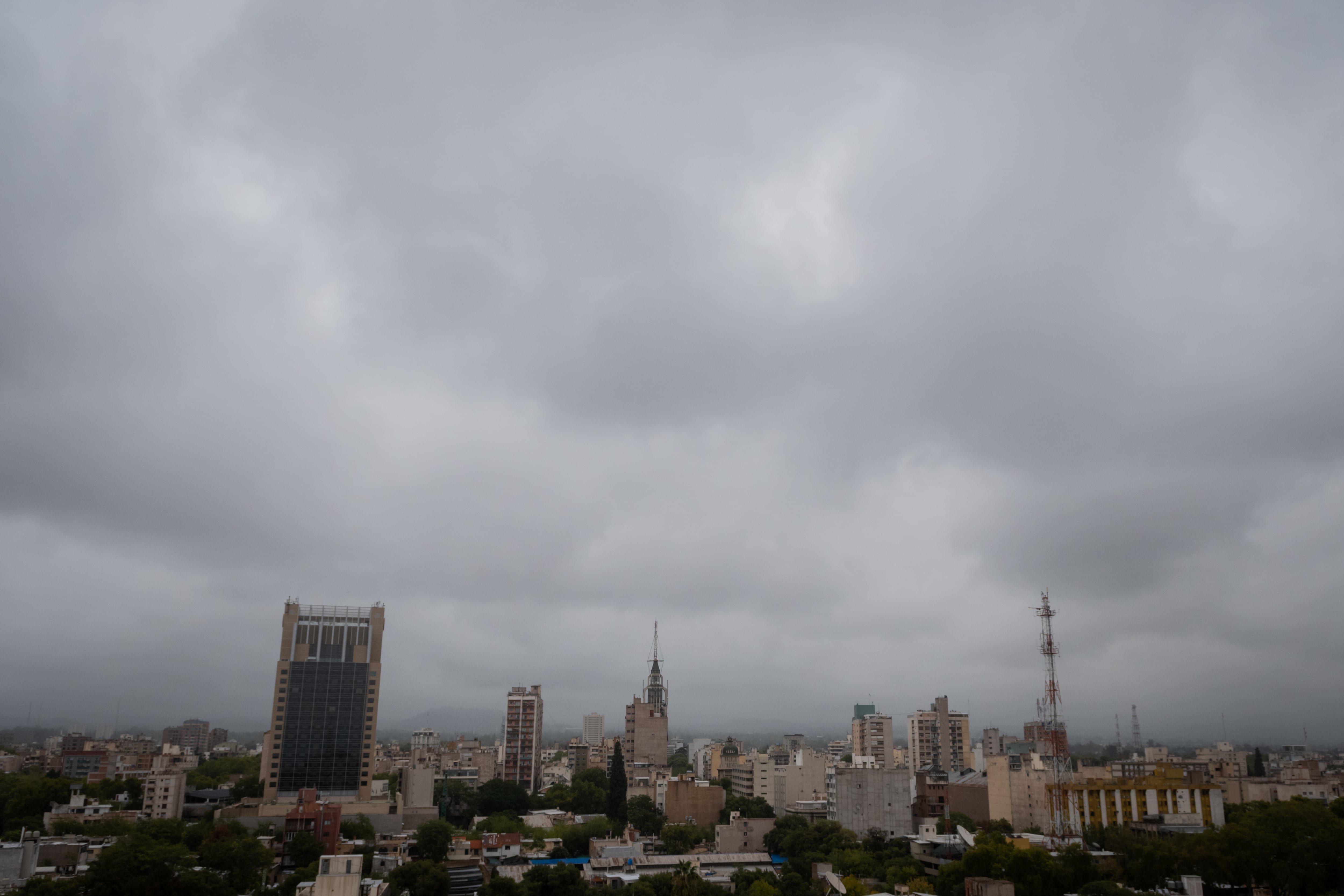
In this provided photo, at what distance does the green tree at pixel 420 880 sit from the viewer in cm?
4703

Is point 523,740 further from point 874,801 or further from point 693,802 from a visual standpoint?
point 874,801

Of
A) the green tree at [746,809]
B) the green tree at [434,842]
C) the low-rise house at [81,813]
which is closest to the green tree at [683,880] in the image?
the green tree at [434,842]

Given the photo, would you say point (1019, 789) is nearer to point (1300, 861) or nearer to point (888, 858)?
point (888, 858)

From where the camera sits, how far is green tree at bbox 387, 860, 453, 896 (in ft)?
154

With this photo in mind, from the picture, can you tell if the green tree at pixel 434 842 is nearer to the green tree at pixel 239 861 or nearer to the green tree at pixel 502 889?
the green tree at pixel 239 861

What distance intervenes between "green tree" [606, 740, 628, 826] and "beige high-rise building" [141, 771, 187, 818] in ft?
114

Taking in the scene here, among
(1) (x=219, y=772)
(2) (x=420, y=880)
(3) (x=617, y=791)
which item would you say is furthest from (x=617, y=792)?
(1) (x=219, y=772)

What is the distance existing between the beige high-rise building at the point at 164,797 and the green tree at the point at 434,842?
2510cm

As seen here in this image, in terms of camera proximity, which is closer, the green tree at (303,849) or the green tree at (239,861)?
the green tree at (239,861)

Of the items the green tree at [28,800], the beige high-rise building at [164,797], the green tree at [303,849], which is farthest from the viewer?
the beige high-rise building at [164,797]

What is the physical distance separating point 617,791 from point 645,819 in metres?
8.11

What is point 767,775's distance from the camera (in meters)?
89.1

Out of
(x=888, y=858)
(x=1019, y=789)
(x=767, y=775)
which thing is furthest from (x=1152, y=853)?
(x=767, y=775)

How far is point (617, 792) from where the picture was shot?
8481 cm
